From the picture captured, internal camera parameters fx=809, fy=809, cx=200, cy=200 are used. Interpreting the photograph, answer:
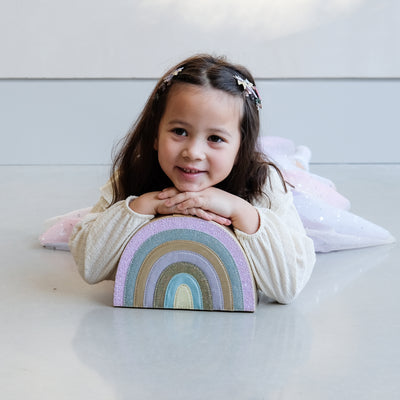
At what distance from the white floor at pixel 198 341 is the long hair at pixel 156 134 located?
246mm

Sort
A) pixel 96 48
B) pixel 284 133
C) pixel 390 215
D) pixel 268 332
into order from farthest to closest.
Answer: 1. pixel 284 133
2. pixel 96 48
3. pixel 390 215
4. pixel 268 332

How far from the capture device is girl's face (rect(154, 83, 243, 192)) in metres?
1.58

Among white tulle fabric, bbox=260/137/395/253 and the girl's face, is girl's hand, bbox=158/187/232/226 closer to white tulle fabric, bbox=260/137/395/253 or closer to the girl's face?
the girl's face

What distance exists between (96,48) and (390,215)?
152cm

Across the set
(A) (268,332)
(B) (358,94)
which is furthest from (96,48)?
(A) (268,332)

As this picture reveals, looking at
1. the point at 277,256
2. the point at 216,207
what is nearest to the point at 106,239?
the point at 216,207

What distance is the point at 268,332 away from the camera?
153cm

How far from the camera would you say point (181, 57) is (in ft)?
11.3

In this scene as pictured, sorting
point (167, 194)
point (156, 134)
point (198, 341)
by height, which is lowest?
point (198, 341)

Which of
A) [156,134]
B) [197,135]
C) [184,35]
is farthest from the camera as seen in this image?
[184,35]

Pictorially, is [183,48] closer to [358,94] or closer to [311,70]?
[311,70]

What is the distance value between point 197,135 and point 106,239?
28 cm

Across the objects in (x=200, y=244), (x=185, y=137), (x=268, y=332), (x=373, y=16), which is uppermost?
(x=373, y=16)

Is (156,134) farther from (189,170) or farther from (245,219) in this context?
(245,219)
